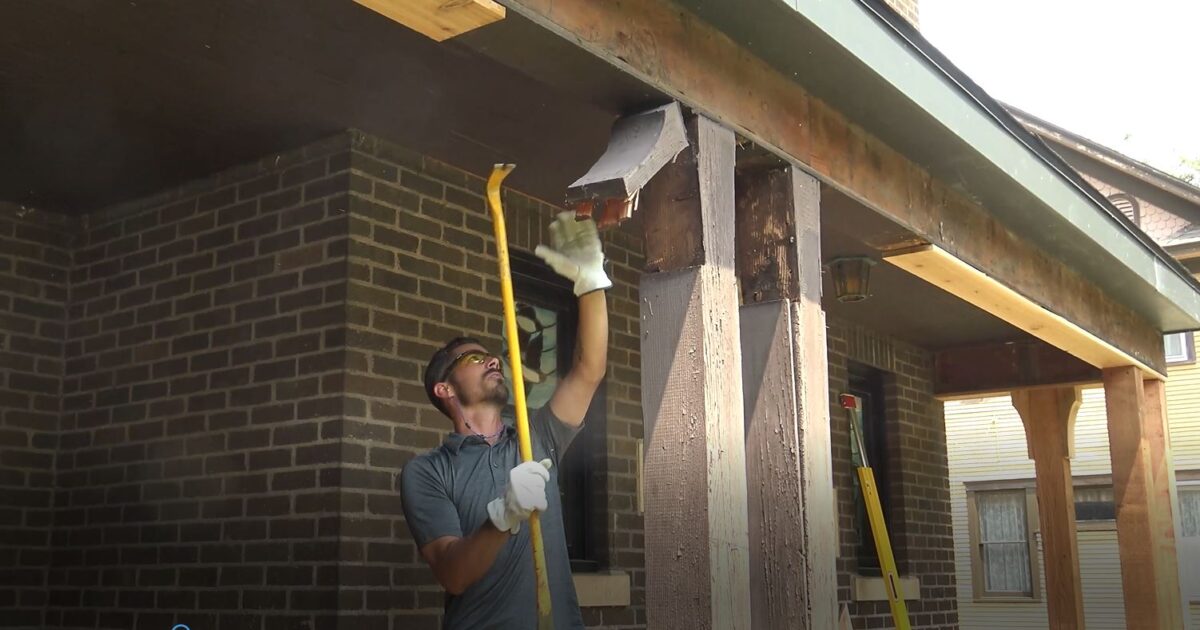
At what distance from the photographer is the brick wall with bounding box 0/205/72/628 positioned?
5.45 m

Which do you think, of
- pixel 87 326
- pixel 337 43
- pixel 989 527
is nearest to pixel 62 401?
pixel 87 326

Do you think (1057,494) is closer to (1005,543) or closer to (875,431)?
(875,431)

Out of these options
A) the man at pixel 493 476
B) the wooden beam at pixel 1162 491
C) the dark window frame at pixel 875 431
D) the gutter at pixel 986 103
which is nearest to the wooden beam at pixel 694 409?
the man at pixel 493 476

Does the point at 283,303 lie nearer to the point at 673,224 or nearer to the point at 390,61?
the point at 390,61

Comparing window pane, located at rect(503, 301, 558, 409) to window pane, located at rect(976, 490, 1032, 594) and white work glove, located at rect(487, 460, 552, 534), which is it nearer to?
white work glove, located at rect(487, 460, 552, 534)

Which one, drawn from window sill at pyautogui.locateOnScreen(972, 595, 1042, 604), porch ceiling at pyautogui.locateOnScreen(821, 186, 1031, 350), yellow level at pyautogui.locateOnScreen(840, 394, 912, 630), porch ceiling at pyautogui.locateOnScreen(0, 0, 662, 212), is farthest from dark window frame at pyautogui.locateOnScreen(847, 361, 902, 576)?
window sill at pyautogui.locateOnScreen(972, 595, 1042, 604)

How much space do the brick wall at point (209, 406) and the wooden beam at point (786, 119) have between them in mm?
1811

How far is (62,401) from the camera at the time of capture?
5.76m

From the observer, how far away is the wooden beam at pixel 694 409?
10.7 feet

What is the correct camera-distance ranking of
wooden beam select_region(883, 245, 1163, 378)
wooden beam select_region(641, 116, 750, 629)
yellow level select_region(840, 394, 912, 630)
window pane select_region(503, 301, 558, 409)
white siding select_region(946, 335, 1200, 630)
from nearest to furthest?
wooden beam select_region(641, 116, 750, 629) < wooden beam select_region(883, 245, 1163, 378) < window pane select_region(503, 301, 558, 409) < yellow level select_region(840, 394, 912, 630) < white siding select_region(946, 335, 1200, 630)

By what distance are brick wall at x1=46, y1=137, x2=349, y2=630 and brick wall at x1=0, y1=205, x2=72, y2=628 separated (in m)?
0.06

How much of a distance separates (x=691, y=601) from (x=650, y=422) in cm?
49

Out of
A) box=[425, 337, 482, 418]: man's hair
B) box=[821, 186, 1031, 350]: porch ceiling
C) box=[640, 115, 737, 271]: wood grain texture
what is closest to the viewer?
box=[640, 115, 737, 271]: wood grain texture

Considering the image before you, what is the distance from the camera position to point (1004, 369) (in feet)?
30.6
